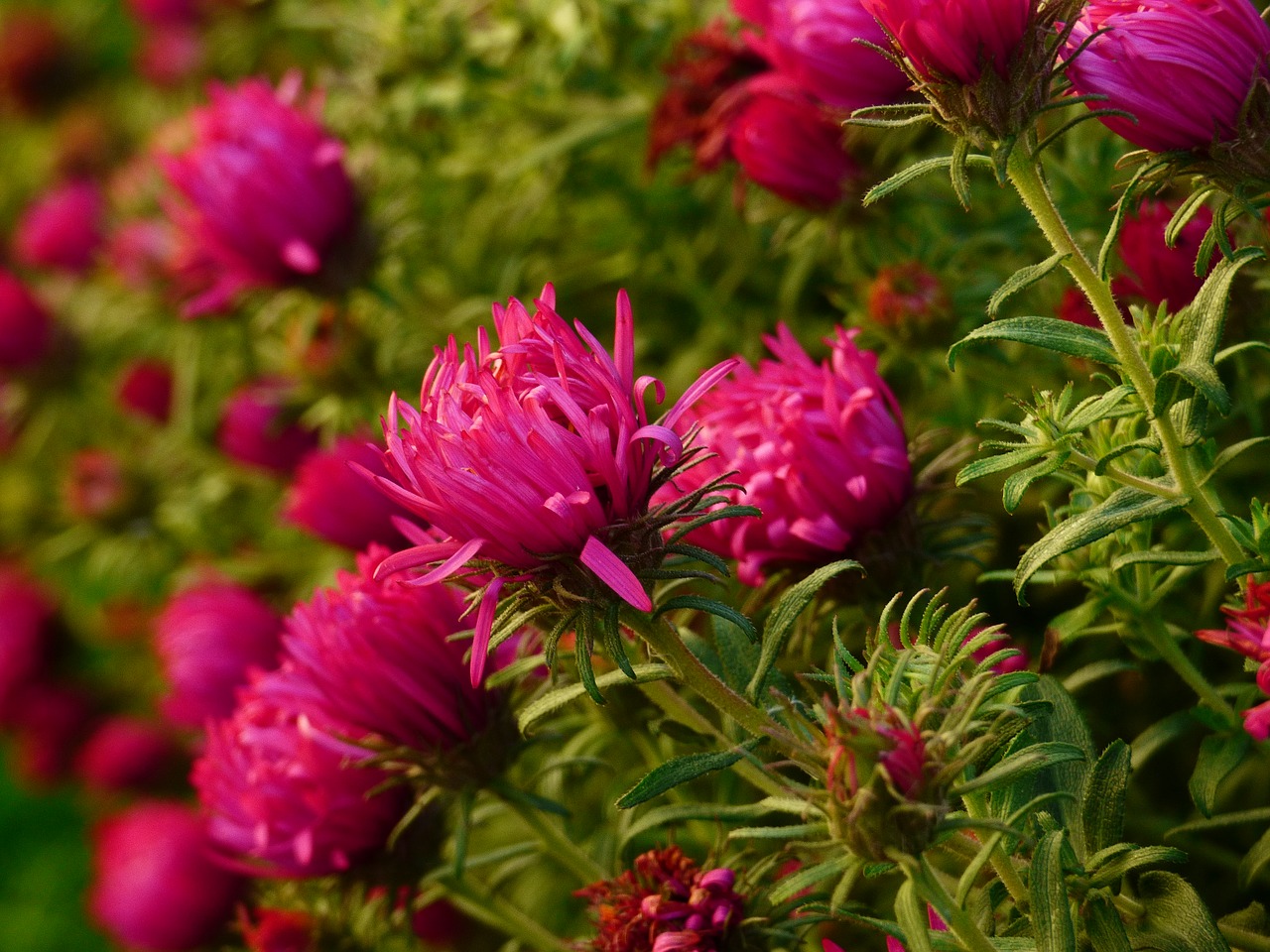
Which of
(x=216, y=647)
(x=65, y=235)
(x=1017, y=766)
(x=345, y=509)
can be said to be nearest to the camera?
(x=1017, y=766)

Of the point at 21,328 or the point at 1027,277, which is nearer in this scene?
the point at 1027,277

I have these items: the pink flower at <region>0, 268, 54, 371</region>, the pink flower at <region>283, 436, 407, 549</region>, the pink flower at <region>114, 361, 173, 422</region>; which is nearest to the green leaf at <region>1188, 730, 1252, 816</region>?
the pink flower at <region>283, 436, 407, 549</region>

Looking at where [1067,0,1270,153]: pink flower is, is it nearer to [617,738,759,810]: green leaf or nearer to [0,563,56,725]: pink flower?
[617,738,759,810]: green leaf

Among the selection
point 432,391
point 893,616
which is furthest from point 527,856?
point 432,391

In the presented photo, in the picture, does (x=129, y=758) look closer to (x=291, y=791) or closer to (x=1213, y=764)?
(x=291, y=791)

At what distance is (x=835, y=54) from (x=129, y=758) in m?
1.52

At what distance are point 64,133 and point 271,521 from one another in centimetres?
128

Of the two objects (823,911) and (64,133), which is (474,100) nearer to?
(823,911)

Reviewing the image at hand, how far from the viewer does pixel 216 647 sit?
4.20ft

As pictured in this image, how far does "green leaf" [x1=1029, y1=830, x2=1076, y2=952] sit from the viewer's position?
58 centimetres

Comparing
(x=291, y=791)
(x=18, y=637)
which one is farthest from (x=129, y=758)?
(x=291, y=791)

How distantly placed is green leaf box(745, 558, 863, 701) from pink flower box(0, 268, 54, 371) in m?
1.66

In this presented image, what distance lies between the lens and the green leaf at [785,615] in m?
0.67

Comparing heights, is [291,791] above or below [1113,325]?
below
